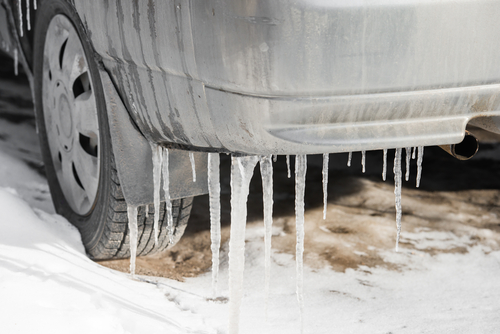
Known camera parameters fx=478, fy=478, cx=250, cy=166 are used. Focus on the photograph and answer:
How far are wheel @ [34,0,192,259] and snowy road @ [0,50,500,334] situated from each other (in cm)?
11

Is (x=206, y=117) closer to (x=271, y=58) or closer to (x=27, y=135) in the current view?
(x=271, y=58)

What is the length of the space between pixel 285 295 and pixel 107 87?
3.55 ft

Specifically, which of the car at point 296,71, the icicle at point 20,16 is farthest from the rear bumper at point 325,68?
the icicle at point 20,16

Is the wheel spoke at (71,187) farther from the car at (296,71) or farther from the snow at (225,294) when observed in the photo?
the car at (296,71)

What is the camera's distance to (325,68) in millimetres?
1131

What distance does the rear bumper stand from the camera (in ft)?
3.61

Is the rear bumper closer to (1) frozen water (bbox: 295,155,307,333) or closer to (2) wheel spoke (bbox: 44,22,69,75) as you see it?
(1) frozen water (bbox: 295,155,307,333)

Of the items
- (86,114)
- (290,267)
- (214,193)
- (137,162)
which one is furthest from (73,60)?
(290,267)

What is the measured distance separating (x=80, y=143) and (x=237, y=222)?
908 mm

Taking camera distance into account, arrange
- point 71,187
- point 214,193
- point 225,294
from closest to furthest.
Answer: point 214,193
point 225,294
point 71,187

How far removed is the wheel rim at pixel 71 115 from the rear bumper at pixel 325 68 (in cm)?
63

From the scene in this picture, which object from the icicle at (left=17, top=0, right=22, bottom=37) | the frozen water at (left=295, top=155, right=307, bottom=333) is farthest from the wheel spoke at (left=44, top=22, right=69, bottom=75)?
the frozen water at (left=295, top=155, right=307, bottom=333)

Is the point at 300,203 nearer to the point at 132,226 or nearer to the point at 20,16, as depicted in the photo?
the point at 132,226

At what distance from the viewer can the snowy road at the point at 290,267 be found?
1.59 meters
